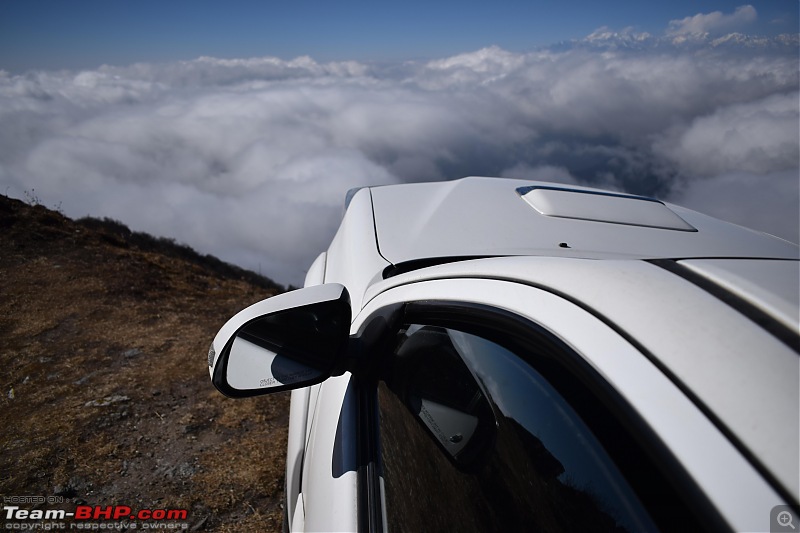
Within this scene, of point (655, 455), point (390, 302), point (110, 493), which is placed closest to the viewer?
point (655, 455)

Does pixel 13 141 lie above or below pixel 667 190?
above

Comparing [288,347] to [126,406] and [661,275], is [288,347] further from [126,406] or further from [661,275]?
[126,406]

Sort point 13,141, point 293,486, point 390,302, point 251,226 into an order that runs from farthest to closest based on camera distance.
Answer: point 13,141 → point 251,226 → point 293,486 → point 390,302

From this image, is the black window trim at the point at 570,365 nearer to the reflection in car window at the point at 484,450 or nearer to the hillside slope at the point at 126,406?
the reflection in car window at the point at 484,450

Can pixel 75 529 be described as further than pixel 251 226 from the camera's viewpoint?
→ No

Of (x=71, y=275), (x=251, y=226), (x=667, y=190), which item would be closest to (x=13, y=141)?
(x=251, y=226)

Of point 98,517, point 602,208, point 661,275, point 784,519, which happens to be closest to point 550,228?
→ point 602,208

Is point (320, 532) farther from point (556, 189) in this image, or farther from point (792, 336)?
point (556, 189)

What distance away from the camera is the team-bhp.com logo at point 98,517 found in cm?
231

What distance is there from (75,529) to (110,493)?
270mm

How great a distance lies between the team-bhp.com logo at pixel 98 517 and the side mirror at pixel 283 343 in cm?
162

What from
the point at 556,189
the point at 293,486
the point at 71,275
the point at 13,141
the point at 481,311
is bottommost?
the point at 293,486

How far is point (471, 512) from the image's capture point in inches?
32.4

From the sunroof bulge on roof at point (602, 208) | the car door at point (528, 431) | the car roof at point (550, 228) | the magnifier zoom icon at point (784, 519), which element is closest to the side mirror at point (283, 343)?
Result: the car door at point (528, 431)
